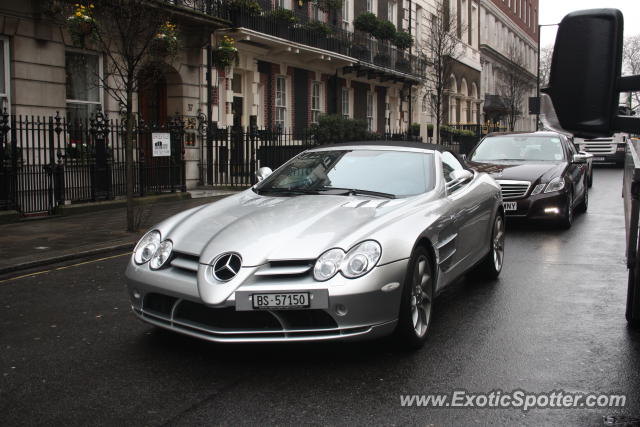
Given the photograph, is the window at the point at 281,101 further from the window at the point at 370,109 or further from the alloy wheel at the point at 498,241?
the alloy wheel at the point at 498,241

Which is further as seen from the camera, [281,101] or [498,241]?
[281,101]

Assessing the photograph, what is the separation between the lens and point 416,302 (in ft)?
15.6

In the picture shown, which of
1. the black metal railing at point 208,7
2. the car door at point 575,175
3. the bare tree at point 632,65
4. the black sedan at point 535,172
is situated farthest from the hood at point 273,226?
the black metal railing at point 208,7

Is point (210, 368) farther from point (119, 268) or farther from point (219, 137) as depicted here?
point (219, 137)

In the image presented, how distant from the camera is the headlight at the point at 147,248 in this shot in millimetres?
4840

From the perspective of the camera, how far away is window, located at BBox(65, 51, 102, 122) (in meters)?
15.4

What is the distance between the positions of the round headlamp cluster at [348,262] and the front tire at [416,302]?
0.31 m

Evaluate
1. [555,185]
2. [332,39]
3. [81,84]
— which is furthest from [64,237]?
[332,39]

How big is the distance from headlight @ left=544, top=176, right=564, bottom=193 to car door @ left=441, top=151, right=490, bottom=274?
4454 mm

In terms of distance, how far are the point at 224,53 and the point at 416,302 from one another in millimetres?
16067

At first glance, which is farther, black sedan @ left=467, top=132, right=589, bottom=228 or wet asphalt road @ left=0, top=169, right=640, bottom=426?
black sedan @ left=467, top=132, right=589, bottom=228

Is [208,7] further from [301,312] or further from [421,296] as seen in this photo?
[301,312]

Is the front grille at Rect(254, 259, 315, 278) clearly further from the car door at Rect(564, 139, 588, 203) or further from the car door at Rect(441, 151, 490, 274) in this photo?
the car door at Rect(564, 139, 588, 203)

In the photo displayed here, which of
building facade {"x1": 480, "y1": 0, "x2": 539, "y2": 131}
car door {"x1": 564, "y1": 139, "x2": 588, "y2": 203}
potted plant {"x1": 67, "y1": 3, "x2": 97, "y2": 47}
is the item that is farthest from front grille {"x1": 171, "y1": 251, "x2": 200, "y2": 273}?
building facade {"x1": 480, "y1": 0, "x2": 539, "y2": 131}
